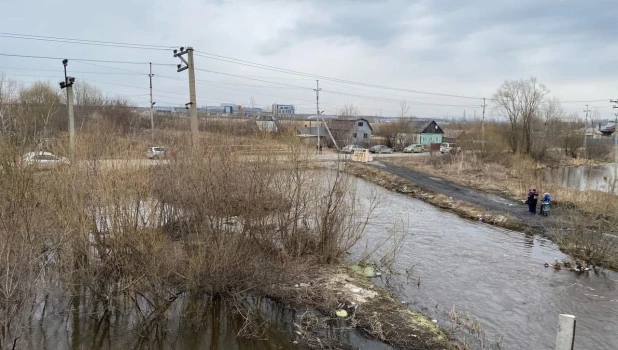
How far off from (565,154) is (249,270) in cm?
6432

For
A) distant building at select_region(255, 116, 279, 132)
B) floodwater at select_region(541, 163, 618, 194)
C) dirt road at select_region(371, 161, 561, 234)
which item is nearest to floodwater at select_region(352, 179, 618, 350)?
dirt road at select_region(371, 161, 561, 234)

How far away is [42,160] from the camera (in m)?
7.43

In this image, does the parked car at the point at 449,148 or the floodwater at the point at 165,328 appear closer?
the floodwater at the point at 165,328

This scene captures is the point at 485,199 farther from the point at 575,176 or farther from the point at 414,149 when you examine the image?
the point at 414,149

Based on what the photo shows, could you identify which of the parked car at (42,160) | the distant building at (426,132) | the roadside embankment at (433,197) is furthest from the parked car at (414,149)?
the parked car at (42,160)

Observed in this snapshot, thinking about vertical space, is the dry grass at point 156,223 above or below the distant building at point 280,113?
below

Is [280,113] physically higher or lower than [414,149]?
higher

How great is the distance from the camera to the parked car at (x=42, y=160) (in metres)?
6.52

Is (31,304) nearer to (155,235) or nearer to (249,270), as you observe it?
(155,235)

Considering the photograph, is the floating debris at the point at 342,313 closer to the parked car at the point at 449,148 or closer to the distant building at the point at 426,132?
the parked car at the point at 449,148

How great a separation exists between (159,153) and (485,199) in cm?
2151

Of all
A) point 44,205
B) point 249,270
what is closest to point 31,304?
point 44,205

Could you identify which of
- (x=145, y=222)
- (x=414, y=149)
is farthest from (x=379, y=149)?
(x=145, y=222)

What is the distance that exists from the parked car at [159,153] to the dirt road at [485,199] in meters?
15.9
